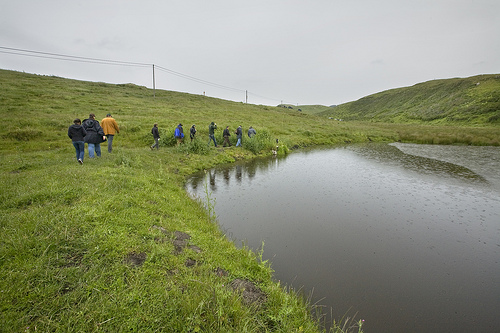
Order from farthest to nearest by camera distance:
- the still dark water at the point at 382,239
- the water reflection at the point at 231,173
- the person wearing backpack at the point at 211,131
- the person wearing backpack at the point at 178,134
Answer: the person wearing backpack at the point at 211,131 → the person wearing backpack at the point at 178,134 → the water reflection at the point at 231,173 → the still dark water at the point at 382,239

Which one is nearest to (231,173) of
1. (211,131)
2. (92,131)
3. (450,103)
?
(211,131)

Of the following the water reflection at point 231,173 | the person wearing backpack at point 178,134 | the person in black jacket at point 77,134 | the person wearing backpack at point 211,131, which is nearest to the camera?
the person in black jacket at point 77,134

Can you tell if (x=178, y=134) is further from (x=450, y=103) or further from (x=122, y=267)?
(x=450, y=103)

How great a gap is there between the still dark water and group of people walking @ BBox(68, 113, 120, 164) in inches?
203

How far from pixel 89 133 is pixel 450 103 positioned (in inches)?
3422

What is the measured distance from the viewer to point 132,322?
2.88 metres

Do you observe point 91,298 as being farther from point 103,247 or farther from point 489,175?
point 489,175

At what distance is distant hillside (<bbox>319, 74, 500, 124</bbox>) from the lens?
50812 mm

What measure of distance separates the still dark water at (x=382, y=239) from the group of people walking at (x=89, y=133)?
5.16 meters

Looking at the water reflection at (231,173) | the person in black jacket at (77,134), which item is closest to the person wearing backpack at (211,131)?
the water reflection at (231,173)

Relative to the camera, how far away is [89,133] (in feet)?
36.4

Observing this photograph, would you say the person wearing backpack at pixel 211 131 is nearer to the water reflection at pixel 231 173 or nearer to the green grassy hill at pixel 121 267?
the water reflection at pixel 231 173

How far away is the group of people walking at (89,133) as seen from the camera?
32.0ft

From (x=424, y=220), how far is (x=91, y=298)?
9883 millimetres
